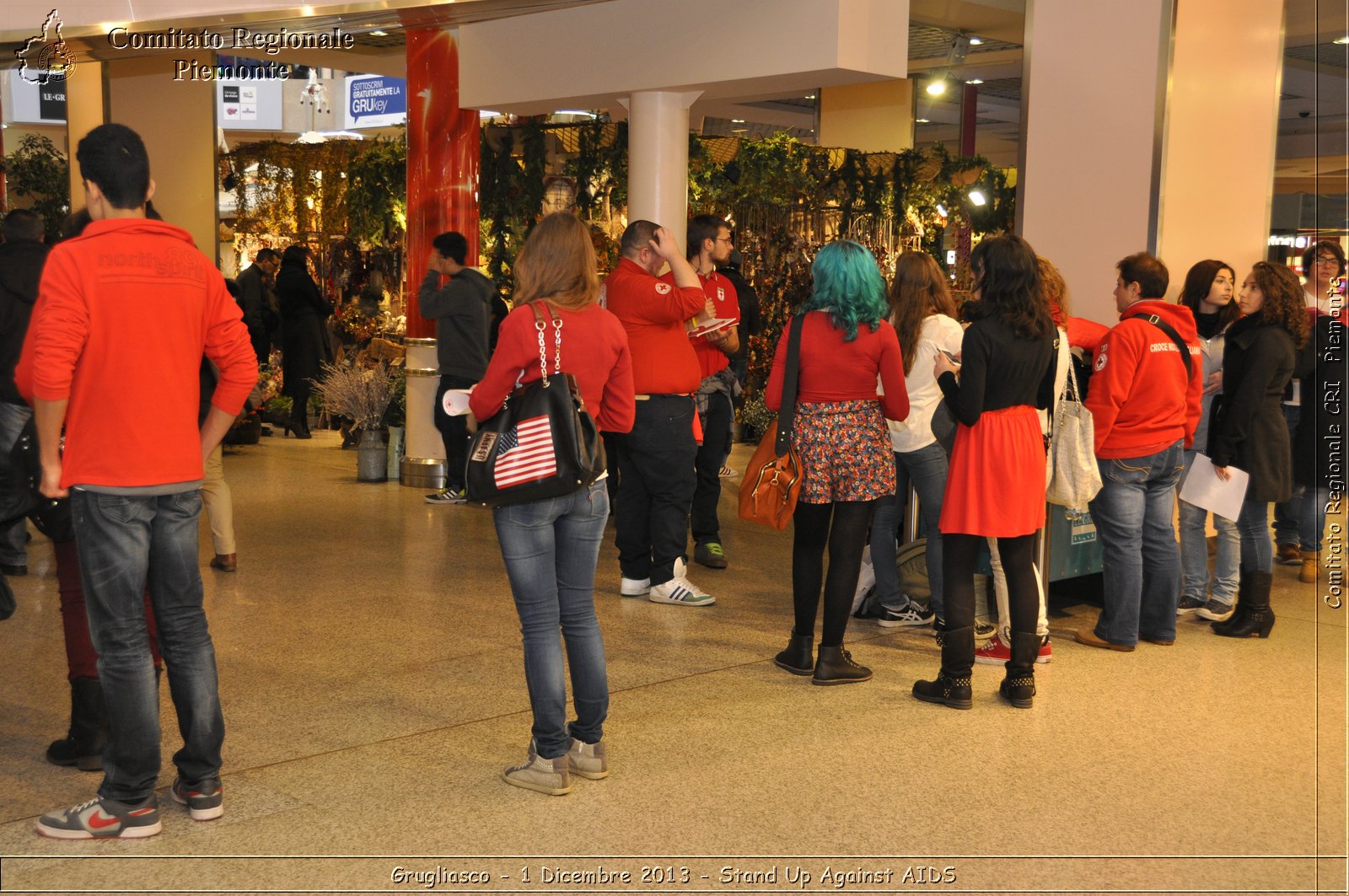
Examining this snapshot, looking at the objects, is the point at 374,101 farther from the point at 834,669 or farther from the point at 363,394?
the point at 834,669

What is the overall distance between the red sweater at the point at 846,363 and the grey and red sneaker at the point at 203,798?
87.7 inches

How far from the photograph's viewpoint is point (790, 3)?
670 cm

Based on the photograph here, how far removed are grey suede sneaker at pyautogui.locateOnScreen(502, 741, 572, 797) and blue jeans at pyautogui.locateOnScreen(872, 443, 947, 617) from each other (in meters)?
2.09

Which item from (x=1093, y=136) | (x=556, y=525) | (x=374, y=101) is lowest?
(x=556, y=525)

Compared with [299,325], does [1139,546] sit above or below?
below

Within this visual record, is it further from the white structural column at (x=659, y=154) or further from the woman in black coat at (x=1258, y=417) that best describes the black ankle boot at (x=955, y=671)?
the white structural column at (x=659, y=154)

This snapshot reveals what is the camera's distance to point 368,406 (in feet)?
30.8

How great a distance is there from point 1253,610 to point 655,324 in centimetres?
293

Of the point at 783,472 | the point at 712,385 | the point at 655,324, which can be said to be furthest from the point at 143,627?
the point at 712,385

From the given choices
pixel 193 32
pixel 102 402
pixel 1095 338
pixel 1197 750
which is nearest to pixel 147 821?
pixel 102 402

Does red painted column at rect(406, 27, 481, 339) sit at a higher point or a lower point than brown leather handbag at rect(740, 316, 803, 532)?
higher

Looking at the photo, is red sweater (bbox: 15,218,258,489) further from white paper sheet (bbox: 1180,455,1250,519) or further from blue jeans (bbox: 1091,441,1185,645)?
white paper sheet (bbox: 1180,455,1250,519)

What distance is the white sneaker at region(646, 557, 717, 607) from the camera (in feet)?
19.3

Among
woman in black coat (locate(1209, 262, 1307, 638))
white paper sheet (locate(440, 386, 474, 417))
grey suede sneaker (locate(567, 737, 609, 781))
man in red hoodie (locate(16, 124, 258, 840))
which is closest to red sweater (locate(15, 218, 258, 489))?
man in red hoodie (locate(16, 124, 258, 840))
